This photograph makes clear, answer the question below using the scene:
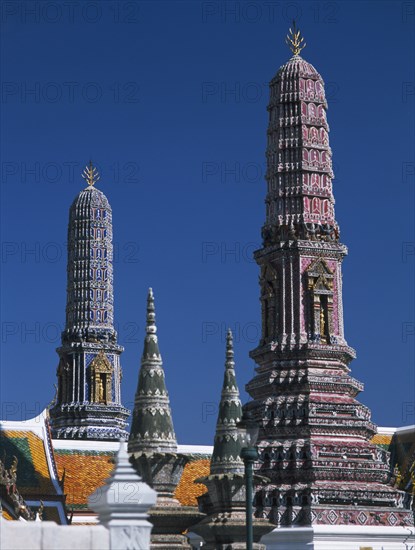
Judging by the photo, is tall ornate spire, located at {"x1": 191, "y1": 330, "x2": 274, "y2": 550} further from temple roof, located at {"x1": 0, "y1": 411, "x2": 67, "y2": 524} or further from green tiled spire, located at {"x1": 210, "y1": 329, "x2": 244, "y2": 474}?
temple roof, located at {"x1": 0, "y1": 411, "x2": 67, "y2": 524}

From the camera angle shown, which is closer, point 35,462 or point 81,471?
point 35,462

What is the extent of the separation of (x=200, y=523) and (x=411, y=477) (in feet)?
55.9

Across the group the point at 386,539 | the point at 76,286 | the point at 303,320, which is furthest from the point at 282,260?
the point at 76,286

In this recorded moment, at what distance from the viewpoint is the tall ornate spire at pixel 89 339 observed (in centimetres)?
6044

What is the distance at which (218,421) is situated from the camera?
29.6 meters

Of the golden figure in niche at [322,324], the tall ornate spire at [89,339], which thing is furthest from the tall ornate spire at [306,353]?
the tall ornate spire at [89,339]

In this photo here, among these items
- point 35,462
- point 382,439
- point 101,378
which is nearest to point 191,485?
point 35,462

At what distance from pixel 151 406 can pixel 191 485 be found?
52.0ft

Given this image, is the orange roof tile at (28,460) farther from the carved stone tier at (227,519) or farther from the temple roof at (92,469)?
the carved stone tier at (227,519)

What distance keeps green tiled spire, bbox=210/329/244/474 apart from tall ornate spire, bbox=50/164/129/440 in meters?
29.8

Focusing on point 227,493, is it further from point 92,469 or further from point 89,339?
point 89,339

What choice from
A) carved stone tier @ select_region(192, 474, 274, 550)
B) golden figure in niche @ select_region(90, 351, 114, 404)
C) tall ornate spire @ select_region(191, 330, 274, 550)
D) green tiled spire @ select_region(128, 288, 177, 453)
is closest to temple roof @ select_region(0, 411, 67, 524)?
tall ornate spire @ select_region(191, 330, 274, 550)

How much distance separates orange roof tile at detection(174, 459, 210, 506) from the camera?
42.5 m

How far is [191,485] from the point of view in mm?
43438
